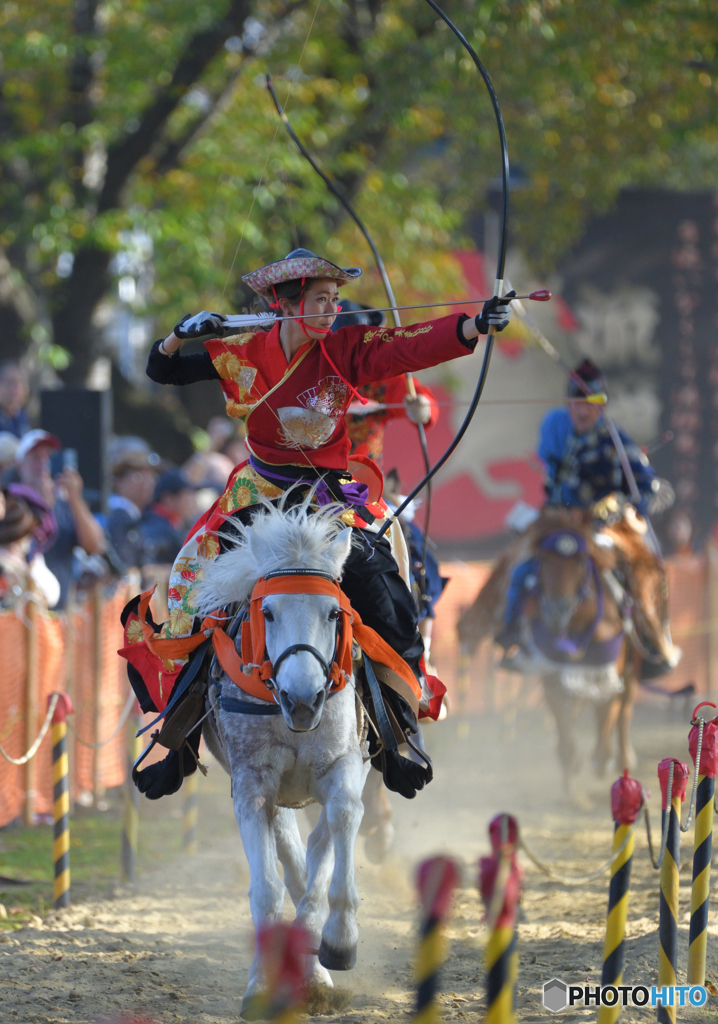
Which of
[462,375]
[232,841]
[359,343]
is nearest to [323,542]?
[359,343]

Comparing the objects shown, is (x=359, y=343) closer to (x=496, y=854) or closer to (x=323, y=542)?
(x=323, y=542)

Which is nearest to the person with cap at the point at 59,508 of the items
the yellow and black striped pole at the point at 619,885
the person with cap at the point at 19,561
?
the person with cap at the point at 19,561

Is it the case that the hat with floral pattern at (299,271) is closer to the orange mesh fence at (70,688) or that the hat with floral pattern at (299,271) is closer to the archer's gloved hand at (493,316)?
the archer's gloved hand at (493,316)

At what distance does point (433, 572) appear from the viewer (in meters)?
6.74

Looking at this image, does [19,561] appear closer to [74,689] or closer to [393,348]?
[74,689]

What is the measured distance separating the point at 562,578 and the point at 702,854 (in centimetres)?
458

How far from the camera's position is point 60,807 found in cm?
614

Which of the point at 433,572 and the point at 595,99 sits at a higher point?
the point at 595,99

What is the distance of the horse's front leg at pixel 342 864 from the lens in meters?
4.05

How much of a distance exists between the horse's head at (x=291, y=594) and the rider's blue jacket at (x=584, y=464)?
4.92 meters

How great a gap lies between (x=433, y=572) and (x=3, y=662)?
2737mm

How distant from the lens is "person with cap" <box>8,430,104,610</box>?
8.08 metres

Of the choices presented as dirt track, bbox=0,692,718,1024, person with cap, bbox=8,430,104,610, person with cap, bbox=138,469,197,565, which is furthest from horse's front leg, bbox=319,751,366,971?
person with cap, bbox=138,469,197,565

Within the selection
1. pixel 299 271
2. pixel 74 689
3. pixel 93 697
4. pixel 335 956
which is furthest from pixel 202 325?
pixel 93 697
